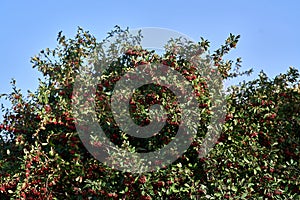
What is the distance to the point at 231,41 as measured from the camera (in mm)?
8070

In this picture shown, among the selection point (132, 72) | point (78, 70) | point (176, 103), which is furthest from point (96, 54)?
point (176, 103)

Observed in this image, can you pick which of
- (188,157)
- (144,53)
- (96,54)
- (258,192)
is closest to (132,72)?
(144,53)

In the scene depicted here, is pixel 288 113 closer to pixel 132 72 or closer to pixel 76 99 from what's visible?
pixel 132 72

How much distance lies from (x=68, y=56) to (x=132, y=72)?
60.2 inches

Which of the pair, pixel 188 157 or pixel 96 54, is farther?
pixel 96 54

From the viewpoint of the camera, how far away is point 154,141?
23.7 ft

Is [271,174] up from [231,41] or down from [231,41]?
down

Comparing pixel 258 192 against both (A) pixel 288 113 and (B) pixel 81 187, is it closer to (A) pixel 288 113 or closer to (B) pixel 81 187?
(A) pixel 288 113

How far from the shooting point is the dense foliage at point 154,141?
22.7 ft

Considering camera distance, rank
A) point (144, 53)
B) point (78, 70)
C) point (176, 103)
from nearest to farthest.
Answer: point (176, 103)
point (144, 53)
point (78, 70)

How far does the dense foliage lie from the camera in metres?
6.91

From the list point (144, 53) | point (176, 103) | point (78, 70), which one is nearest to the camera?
point (176, 103)

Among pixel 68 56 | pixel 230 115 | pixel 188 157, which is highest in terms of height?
pixel 68 56

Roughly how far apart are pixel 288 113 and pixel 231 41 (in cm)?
146
